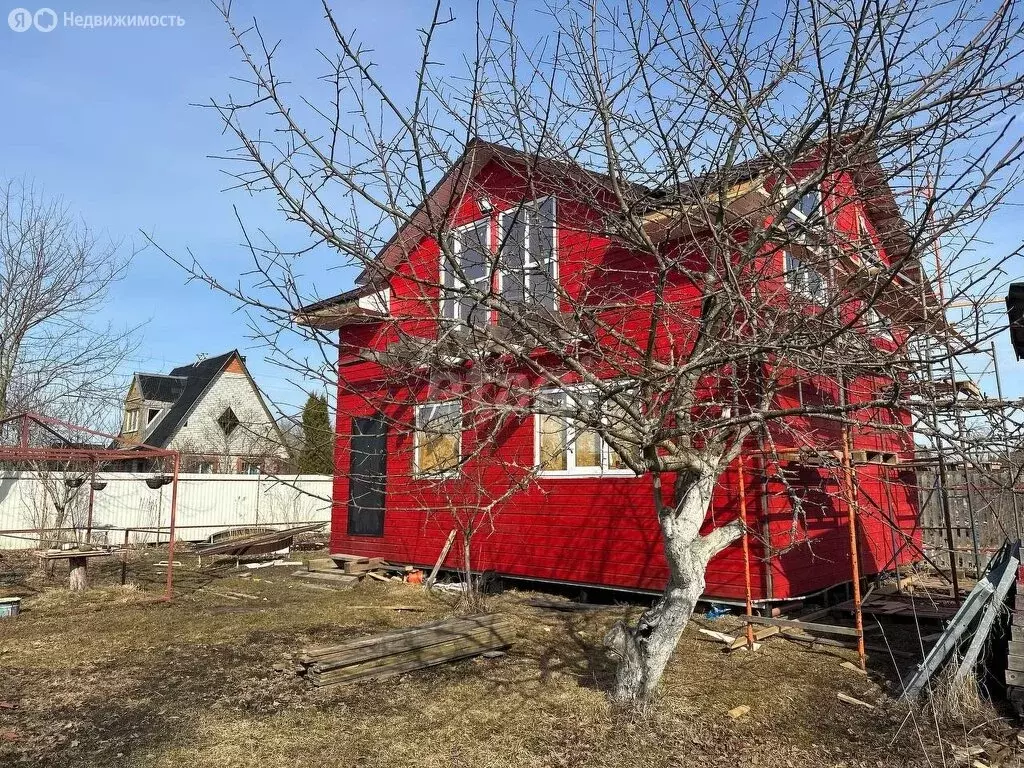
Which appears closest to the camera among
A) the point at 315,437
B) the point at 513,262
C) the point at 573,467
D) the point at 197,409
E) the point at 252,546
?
the point at 315,437

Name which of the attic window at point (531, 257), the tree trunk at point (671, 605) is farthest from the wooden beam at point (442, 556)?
the tree trunk at point (671, 605)

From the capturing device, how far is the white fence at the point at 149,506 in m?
18.9

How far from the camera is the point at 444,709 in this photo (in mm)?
5430

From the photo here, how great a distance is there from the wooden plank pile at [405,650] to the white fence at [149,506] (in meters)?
12.8

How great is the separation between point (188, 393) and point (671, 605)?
3148cm

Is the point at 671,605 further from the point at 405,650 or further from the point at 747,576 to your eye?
the point at 747,576

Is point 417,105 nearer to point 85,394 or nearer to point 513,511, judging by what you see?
point 513,511

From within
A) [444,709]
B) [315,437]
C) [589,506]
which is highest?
[315,437]

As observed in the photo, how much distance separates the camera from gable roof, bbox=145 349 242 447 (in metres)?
30.5

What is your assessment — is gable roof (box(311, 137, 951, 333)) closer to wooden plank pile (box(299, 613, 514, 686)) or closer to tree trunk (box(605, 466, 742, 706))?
tree trunk (box(605, 466, 742, 706))

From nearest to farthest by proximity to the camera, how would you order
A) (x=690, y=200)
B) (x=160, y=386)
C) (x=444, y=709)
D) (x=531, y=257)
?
1. (x=690, y=200)
2. (x=444, y=709)
3. (x=531, y=257)
4. (x=160, y=386)

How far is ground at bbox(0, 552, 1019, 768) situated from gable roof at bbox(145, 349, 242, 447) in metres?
23.4

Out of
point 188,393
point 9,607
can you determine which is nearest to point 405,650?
point 9,607

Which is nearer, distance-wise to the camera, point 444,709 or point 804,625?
point 444,709
